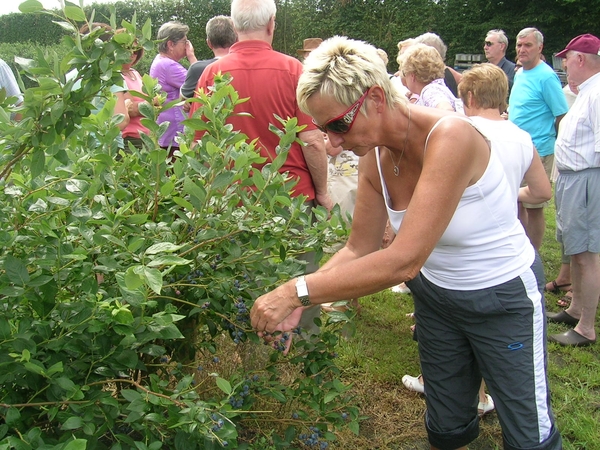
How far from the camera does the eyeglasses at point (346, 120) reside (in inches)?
72.0

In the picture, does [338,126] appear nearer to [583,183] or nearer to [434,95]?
[434,95]

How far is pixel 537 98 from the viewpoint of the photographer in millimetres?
5285

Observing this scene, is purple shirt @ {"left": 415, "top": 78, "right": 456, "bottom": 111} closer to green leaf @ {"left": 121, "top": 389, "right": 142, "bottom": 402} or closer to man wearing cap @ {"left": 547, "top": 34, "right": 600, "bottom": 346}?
man wearing cap @ {"left": 547, "top": 34, "right": 600, "bottom": 346}

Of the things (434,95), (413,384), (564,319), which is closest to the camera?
(413,384)

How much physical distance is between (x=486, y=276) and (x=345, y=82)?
0.84 meters

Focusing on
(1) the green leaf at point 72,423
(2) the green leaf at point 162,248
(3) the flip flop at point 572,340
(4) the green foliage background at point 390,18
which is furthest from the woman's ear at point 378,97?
(4) the green foliage background at point 390,18

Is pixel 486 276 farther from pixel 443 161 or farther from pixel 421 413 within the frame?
pixel 421 413

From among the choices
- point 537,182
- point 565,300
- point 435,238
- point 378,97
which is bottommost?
point 565,300

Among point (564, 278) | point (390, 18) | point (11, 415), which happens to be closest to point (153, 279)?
point (11, 415)

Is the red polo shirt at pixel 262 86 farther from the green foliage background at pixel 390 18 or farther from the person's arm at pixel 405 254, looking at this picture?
the green foliage background at pixel 390 18

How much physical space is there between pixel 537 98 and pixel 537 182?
2.19 m

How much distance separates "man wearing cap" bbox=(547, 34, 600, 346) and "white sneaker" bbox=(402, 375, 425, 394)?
121cm

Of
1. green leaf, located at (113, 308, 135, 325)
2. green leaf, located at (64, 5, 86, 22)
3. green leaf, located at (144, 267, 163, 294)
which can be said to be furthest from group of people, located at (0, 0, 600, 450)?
green leaf, located at (144, 267, 163, 294)

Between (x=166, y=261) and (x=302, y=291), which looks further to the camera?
(x=302, y=291)
